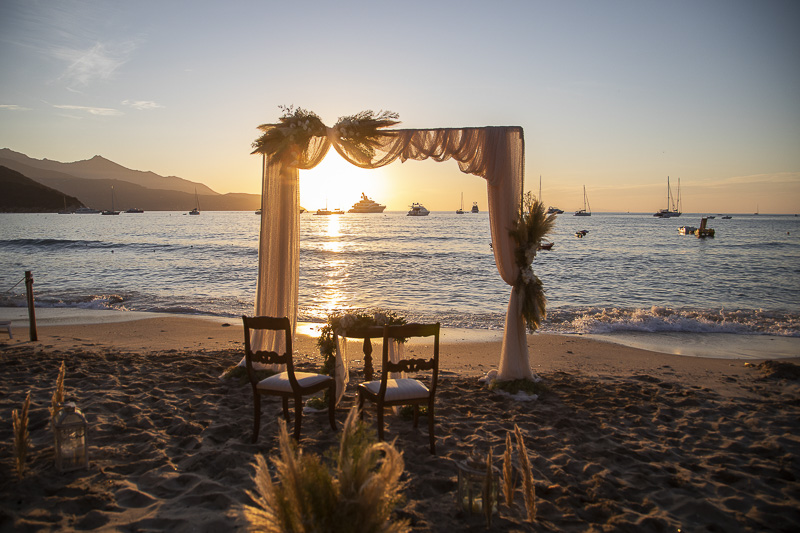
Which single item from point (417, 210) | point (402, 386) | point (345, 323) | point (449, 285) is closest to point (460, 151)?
point (345, 323)

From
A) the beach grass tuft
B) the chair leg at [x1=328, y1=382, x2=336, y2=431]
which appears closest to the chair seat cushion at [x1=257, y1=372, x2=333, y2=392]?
the chair leg at [x1=328, y1=382, x2=336, y2=431]

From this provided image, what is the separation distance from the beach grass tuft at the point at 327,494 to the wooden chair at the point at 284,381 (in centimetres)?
249

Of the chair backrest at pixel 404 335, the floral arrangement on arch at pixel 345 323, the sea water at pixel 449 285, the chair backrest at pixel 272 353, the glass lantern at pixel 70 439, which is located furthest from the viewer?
the sea water at pixel 449 285

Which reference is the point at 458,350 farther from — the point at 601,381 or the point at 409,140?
the point at 409,140

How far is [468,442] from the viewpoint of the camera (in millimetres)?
4043

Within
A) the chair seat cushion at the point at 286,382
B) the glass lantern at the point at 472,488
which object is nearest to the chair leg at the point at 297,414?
the chair seat cushion at the point at 286,382

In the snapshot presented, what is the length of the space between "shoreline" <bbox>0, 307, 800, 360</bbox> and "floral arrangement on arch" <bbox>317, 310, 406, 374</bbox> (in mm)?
3543

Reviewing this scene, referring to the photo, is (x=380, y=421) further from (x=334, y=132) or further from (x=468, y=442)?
(x=334, y=132)

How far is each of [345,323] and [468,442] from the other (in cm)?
158

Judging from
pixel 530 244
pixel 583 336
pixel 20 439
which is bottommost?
pixel 583 336

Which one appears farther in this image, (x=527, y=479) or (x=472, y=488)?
(x=472, y=488)

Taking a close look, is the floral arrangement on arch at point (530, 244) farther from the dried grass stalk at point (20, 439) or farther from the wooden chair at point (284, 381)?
the dried grass stalk at point (20, 439)

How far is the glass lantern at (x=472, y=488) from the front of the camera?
286cm

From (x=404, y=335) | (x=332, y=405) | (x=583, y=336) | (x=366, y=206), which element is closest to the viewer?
(x=404, y=335)
